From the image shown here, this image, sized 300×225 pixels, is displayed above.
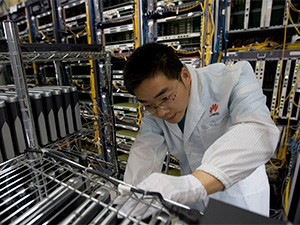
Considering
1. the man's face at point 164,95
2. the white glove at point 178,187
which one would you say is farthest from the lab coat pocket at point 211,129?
the white glove at point 178,187

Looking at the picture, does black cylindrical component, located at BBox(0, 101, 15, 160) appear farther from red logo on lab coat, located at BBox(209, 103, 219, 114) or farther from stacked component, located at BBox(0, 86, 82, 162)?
red logo on lab coat, located at BBox(209, 103, 219, 114)

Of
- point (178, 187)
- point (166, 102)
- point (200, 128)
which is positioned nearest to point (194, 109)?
point (200, 128)

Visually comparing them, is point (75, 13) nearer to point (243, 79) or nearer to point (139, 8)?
point (139, 8)

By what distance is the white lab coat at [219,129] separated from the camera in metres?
0.65

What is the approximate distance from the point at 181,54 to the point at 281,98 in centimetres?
103

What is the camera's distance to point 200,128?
895 mm

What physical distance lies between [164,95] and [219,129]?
15.3 inches

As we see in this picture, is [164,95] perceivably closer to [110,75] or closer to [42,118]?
[42,118]

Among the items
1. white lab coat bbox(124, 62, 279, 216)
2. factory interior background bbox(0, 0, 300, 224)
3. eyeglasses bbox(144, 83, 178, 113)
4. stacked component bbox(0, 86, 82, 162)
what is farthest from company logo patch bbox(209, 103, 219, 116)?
stacked component bbox(0, 86, 82, 162)

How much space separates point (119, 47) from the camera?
2.16 meters

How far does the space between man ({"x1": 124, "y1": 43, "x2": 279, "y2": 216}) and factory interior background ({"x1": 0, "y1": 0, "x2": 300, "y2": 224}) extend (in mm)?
255

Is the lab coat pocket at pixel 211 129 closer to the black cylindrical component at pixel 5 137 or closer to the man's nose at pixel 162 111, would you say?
the man's nose at pixel 162 111

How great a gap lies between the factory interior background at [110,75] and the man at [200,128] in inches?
10.0

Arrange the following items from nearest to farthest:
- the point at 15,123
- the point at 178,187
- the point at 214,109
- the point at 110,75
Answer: the point at 178,187 < the point at 214,109 < the point at 15,123 < the point at 110,75
